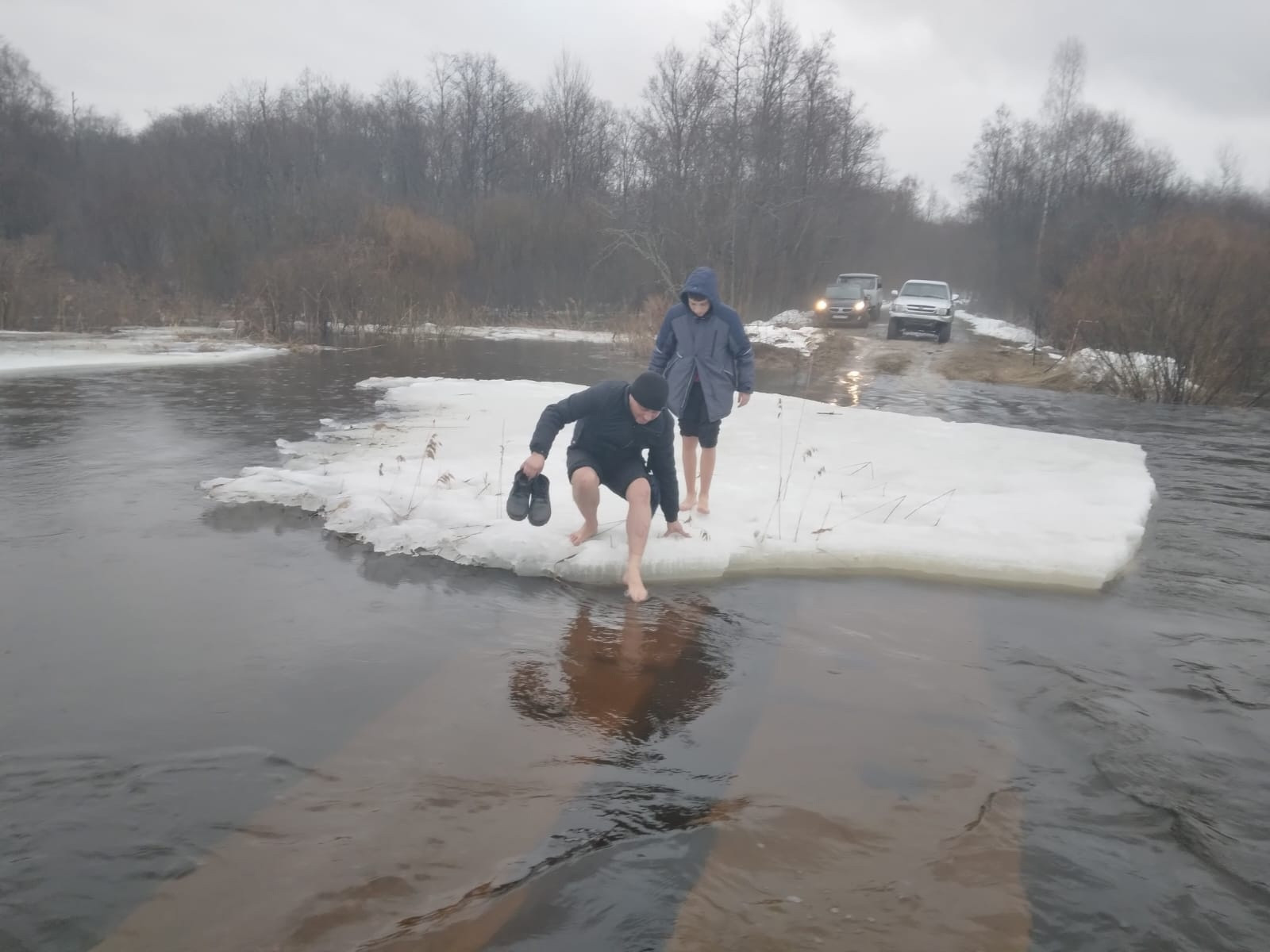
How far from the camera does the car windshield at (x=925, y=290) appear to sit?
2650 cm

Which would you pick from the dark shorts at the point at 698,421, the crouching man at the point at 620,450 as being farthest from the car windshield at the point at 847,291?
the crouching man at the point at 620,450

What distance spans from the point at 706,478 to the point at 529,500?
6.01ft

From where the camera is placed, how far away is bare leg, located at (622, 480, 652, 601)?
527 centimetres

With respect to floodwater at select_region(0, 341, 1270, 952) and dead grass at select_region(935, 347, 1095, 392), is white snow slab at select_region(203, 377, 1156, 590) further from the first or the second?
dead grass at select_region(935, 347, 1095, 392)

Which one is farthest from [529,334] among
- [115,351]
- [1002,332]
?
[1002,332]

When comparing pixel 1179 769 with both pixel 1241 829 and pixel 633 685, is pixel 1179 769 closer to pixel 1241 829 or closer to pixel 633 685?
pixel 1241 829

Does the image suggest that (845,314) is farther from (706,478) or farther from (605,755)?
(605,755)

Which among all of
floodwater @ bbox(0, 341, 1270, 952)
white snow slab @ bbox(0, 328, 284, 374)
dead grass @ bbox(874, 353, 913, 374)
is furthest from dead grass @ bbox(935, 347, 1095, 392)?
white snow slab @ bbox(0, 328, 284, 374)

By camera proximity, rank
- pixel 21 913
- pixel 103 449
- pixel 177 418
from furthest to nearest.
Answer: pixel 177 418 < pixel 103 449 < pixel 21 913

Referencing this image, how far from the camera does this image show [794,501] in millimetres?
7160

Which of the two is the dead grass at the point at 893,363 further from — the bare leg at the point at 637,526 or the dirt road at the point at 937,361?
the bare leg at the point at 637,526

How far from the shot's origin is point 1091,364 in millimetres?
16469

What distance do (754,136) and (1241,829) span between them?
33342 millimetres

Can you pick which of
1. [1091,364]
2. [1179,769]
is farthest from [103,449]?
[1091,364]
